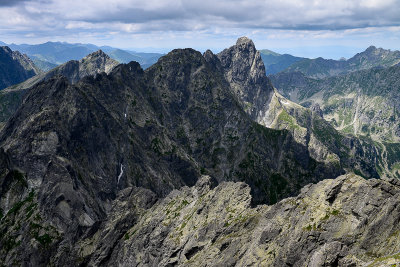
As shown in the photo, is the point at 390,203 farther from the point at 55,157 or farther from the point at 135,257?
the point at 55,157

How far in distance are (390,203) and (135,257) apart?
8502 cm

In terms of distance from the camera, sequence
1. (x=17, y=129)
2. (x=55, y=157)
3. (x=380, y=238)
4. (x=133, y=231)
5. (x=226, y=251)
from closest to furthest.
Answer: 1. (x=380, y=238)
2. (x=226, y=251)
3. (x=133, y=231)
4. (x=55, y=157)
5. (x=17, y=129)

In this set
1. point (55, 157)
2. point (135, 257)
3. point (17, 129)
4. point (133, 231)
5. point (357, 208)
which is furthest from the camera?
point (17, 129)

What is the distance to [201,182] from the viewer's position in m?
147

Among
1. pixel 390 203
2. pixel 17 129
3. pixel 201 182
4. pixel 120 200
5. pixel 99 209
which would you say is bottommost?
pixel 99 209

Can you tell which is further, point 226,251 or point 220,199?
point 220,199

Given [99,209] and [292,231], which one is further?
[99,209]

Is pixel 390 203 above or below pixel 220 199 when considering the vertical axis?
above

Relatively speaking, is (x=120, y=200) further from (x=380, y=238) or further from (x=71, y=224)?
(x=380, y=238)

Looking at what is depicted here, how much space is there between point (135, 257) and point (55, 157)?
78.8 meters

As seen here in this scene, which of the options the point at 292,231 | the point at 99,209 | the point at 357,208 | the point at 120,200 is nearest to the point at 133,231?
the point at 120,200

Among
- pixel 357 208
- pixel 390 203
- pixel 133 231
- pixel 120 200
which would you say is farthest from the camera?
pixel 120 200

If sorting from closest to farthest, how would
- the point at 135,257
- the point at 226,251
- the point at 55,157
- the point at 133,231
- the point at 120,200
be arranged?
the point at 226,251 → the point at 135,257 → the point at 133,231 → the point at 120,200 → the point at 55,157

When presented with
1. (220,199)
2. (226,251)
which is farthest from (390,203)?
(220,199)
